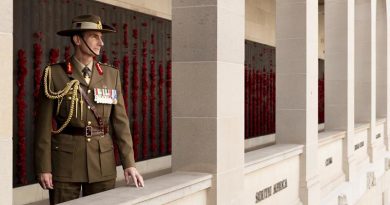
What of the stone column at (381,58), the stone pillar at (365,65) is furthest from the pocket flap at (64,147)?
the stone column at (381,58)

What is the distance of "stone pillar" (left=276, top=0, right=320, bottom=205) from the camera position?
1193 cm

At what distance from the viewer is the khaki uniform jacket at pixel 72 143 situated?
5.62m

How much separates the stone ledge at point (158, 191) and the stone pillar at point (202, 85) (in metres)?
0.25

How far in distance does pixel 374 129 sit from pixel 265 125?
404cm

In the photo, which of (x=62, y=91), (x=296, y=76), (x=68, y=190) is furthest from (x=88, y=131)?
(x=296, y=76)

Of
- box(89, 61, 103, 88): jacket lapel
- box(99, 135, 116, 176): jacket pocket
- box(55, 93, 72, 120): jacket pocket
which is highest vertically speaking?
box(89, 61, 103, 88): jacket lapel

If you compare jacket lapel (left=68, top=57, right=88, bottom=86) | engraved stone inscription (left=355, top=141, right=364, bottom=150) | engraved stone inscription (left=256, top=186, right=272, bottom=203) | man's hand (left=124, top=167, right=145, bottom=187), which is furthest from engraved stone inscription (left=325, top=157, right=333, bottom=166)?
jacket lapel (left=68, top=57, right=88, bottom=86)

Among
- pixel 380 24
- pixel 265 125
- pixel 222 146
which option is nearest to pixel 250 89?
pixel 265 125

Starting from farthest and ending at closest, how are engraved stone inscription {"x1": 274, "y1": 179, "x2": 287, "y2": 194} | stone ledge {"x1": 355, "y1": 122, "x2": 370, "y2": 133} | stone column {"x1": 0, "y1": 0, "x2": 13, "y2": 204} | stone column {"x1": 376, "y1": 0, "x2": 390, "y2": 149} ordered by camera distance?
stone column {"x1": 376, "y1": 0, "x2": 390, "y2": 149}, stone ledge {"x1": 355, "y1": 122, "x2": 370, "y2": 133}, engraved stone inscription {"x1": 274, "y1": 179, "x2": 287, "y2": 194}, stone column {"x1": 0, "y1": 0, "x2": 13, "y2": 204}

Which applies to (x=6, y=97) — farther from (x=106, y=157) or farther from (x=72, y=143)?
(x=106, y=157)

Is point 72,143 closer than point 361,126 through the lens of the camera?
Yes

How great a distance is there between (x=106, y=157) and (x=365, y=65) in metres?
15.7

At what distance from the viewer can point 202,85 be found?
7559mm

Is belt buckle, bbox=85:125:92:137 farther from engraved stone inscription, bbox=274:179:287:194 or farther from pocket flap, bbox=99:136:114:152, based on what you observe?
engraved stone inscription, bbox=274:179:287:194
